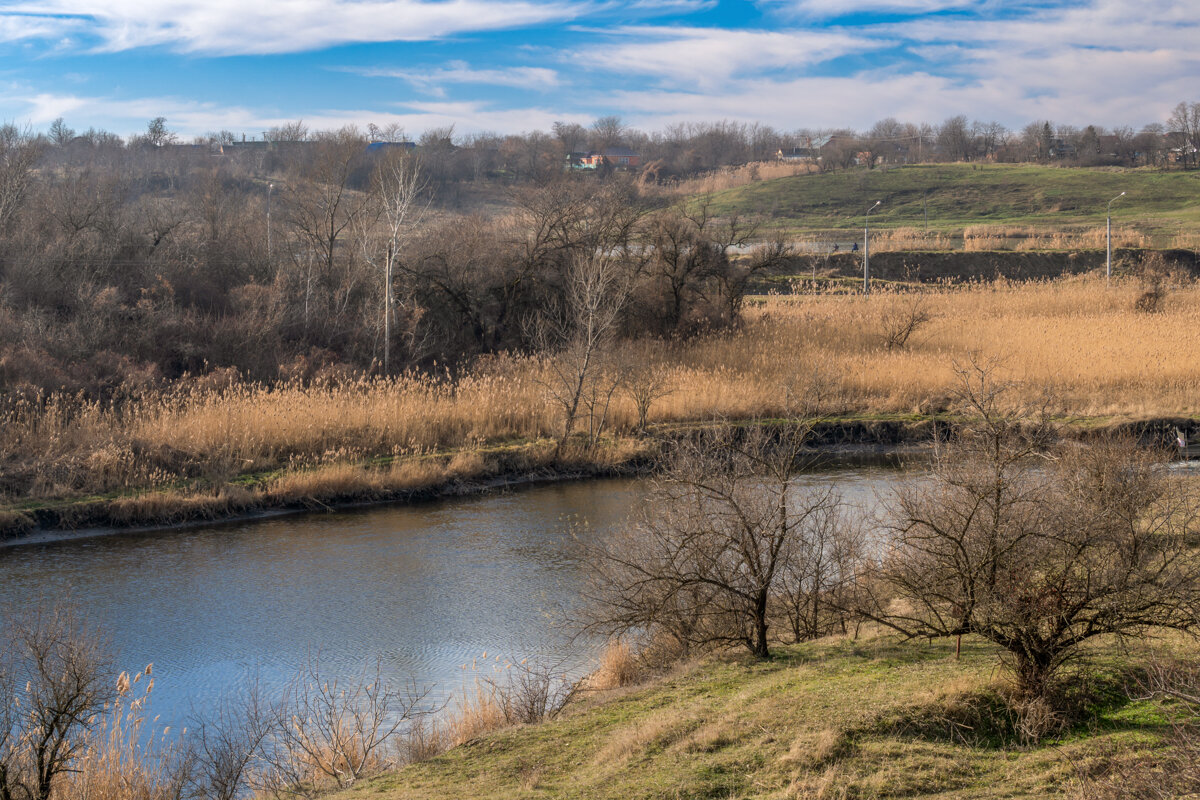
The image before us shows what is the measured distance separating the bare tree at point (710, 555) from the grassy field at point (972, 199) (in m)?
62.5

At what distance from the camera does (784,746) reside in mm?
6316

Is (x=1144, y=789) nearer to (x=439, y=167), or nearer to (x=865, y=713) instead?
(x=865, y=713)

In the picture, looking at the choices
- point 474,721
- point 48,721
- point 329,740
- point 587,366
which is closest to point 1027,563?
point 474,721

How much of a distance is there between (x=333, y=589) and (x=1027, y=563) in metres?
10.3

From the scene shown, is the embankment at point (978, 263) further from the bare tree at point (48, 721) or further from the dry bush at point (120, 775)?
the bare tree at point (48, 721)

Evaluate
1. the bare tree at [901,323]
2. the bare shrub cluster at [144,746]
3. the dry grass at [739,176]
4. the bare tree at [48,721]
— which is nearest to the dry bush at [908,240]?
the bare tree at [901,323]

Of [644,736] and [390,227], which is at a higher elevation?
[390,227]

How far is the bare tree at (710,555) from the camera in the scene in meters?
8.62

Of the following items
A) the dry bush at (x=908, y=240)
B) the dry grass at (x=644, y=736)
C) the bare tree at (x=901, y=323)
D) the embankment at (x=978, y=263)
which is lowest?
the dry grass at (x=644, y=736)

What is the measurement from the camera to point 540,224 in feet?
105

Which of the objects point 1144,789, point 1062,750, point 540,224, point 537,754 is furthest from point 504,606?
point 540,224

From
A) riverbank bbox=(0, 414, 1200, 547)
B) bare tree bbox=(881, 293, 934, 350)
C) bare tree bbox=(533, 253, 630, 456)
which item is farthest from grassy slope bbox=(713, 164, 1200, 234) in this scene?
bare tree bbox=(533, 253, 630, 456)

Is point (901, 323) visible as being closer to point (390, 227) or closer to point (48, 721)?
point (390, 227)

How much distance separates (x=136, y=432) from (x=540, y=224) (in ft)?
52.6
